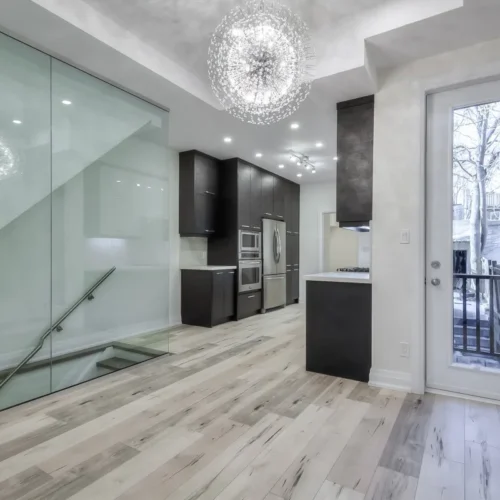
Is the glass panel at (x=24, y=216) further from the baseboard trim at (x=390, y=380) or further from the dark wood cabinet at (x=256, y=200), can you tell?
the dark wood cabinet at (x=256, y=200)

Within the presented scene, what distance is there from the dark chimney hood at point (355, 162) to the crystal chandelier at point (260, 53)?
3.16 feet

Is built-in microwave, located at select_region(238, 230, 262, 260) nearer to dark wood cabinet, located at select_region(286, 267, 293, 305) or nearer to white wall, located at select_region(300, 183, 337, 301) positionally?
dark wood cabinet, located at select_region(286, 267, 293, 305)

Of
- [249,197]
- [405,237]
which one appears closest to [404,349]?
[405,237]

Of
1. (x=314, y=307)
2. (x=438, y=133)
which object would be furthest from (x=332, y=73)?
(x=314, y=307)

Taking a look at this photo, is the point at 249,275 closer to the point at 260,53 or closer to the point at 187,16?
the point at 187,16

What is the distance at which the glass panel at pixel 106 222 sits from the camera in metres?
2.99

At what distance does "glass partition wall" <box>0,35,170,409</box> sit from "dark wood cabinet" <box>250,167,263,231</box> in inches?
85.7

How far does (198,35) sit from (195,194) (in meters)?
2.65

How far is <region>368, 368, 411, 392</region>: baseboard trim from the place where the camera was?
2795 mm

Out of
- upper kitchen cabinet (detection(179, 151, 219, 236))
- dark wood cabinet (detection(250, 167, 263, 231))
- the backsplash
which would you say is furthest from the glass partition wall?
dark wood cabinet (detection(250, 167, 263, 231))

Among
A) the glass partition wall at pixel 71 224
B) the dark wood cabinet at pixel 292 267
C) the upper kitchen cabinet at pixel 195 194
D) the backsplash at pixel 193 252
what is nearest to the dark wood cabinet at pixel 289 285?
the dark wood cabinet at pixel 292 267

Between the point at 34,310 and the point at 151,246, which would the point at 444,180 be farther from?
the point at 34,310

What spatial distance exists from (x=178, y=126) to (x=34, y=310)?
8.40 feet

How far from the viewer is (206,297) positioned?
5.09 meters
